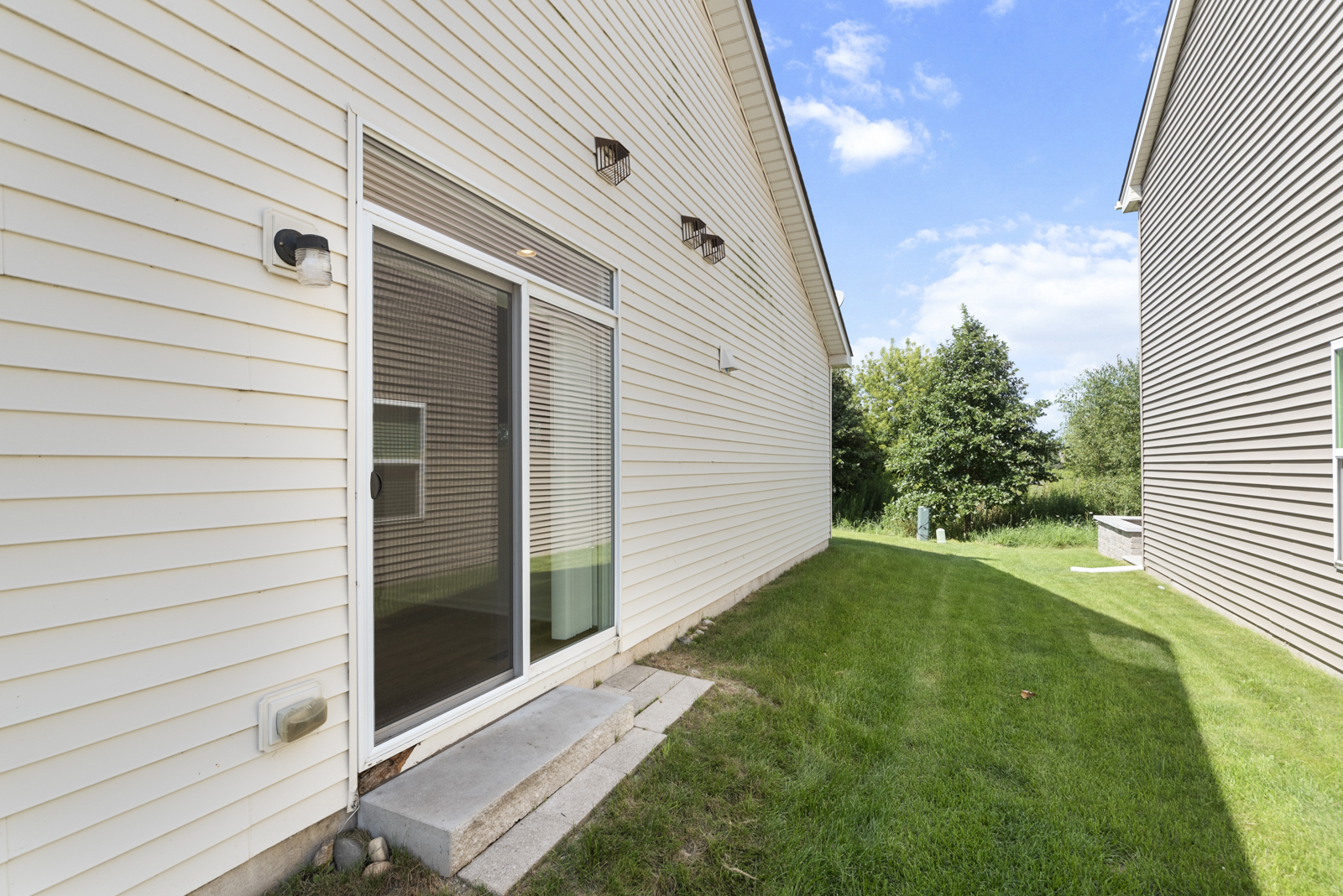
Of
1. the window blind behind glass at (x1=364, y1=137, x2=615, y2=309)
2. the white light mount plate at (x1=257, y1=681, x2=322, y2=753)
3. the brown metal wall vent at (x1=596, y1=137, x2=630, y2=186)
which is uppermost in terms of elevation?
the brown metal wall vent at (x1=596, y1=137, x2=630, y2=186)

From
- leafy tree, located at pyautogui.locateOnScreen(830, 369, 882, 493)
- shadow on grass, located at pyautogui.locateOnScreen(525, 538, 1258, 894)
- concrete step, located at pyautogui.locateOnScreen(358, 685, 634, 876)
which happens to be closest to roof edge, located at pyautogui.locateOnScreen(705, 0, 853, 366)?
shadow on grass, located at pyautogui.locateOnScreen(525, 538, 1258, 894)

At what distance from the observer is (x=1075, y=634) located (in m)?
5.10

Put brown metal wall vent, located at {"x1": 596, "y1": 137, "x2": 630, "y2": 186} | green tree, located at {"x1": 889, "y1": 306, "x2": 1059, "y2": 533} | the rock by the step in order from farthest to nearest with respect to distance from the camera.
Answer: green tree, located at {"x1": 889, "y1": 306, "x2": 1059, "y2": 533}, brown metal wall vent, located at {"x1": 596, "y1": 137, "x2": 630, "y2": 186}, the rock by the step

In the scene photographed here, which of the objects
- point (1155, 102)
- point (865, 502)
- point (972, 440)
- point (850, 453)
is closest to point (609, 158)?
point (1155, 102)

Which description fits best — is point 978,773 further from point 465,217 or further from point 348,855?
point 465,217

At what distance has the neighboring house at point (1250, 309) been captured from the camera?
14.0ft

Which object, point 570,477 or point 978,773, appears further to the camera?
point 570,477

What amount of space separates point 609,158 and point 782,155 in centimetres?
415

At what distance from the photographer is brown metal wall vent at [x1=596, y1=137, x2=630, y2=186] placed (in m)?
3.54

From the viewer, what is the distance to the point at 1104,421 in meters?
17.6

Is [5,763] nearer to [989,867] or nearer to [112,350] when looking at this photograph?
[112,350]

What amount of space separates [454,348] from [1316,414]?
236 inches

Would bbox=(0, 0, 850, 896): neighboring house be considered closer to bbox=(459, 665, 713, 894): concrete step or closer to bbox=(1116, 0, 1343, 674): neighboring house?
bbox=(459, 665, 713, 894): concrete step

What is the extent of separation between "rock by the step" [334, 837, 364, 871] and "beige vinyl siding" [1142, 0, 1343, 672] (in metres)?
6.04
